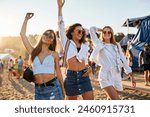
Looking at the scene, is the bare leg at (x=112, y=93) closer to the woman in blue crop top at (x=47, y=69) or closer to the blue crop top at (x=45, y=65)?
the woman in blue crop top at (x=47, y=69)

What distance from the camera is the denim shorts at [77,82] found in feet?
18.9

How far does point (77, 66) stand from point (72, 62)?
9 cm

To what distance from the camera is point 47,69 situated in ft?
16.5

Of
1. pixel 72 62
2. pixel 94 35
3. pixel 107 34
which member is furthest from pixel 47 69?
pixel 94 35

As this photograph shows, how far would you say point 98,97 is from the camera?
10.4 m

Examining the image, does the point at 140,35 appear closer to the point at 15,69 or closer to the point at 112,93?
the point at 15,69

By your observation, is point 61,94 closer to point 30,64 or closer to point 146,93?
point 30,64

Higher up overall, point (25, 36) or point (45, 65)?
point (25, 36)

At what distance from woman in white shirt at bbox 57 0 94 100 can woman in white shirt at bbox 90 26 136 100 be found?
0.30m

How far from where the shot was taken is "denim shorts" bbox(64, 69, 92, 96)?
5.77m

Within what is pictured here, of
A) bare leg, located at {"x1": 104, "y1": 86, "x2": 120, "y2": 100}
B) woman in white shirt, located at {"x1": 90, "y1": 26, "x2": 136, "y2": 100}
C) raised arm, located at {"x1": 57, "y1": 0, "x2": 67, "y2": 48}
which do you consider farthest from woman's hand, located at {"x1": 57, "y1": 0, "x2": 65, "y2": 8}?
bare leg, located at {"x1": 104, "y1": 86, "x2": 120, "y2": 100}

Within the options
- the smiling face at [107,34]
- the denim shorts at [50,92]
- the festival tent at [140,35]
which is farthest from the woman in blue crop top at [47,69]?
the festival tent at [140,35]

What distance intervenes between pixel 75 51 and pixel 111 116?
112cm

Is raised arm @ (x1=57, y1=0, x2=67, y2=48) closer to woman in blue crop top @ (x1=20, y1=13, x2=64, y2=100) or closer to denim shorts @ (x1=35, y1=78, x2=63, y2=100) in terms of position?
woman in blue crop top @ (x1=20, y1=13, x2=64, y2=100)
